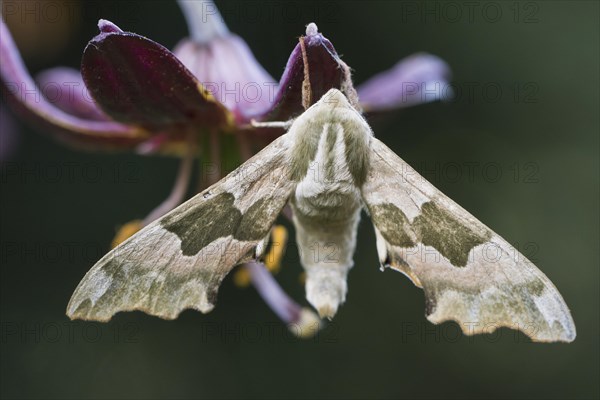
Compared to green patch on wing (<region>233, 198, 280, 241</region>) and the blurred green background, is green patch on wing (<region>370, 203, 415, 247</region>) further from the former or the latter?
Result: the blurred green background

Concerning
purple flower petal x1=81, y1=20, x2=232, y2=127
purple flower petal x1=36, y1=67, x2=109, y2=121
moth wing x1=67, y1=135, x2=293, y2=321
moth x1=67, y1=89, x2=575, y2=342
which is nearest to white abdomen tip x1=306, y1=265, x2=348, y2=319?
moth x1=67, y1=89, x2=575, y2=342

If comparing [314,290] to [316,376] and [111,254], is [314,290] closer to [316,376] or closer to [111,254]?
[111,254]

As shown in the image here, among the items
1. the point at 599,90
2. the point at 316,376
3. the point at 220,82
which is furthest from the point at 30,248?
the point at 599,90

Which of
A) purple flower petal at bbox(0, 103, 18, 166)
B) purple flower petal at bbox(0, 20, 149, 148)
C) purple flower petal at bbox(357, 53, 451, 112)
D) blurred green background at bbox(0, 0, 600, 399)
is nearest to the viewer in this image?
purple flower petal at bbox(0, 20, 149, 148)

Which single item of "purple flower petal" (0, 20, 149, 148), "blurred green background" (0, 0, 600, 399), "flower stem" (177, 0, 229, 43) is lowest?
"blurred green background" (0, 0, 600, 399)

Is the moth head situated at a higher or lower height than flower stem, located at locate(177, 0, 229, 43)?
lower

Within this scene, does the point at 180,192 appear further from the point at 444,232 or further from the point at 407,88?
the point at 444,232
